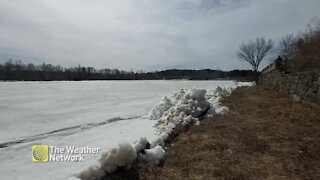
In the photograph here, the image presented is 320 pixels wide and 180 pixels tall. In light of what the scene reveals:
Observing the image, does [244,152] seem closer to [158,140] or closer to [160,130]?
[158,140]

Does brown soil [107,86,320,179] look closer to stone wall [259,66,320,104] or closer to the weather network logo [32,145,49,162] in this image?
the weather network logo [32,145,49,162]

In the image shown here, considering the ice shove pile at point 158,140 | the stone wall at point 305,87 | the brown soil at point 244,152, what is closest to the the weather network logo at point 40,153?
the ice shove pile at point 158,140

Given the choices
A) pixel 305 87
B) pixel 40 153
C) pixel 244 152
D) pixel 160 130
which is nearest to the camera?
pixel 244 152

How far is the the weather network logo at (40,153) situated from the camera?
652 cm

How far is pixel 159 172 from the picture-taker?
5.51 metres

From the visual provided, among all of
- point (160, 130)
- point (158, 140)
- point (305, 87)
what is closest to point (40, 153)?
point (158, 140)

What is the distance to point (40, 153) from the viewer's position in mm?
7066

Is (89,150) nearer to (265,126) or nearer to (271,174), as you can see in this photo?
(271,174)

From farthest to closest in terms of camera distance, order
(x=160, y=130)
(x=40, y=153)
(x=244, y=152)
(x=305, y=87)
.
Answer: (x=305, y=87) < (x=160, y=130) < (x=40, y=153) < (x=244, y=152)

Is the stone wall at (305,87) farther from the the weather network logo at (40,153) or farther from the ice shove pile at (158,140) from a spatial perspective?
the the weather network logo at (40,153)

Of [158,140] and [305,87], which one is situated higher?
[305,87]

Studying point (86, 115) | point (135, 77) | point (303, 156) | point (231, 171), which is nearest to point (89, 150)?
point (231, 171)

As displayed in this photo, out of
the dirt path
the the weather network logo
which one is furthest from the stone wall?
the the weather network logo

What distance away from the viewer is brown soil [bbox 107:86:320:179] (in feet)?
17.5
